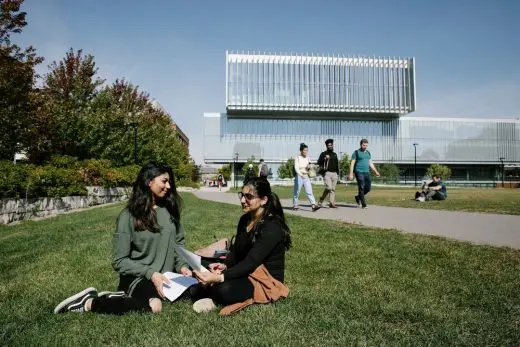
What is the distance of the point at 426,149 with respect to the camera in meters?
79.6

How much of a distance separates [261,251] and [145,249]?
1.07 m

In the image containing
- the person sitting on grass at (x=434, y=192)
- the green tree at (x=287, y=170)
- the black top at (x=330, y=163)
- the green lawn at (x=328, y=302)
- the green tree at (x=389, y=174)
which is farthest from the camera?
the green tree at (x=287, y=170)

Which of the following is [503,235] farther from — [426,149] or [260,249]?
[426,149]

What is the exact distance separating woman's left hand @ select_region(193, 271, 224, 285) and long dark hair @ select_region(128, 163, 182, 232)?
0.65m

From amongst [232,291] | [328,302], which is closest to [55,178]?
[232,291]

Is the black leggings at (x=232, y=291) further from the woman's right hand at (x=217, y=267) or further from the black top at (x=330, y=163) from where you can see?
the black top at (x=330, y=163)

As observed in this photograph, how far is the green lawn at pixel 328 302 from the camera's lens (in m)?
3.04

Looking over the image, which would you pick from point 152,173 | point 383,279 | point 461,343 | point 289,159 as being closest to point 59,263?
point 152,173

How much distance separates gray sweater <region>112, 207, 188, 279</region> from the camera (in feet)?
12.5

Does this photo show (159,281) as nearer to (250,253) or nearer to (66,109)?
(250,253)

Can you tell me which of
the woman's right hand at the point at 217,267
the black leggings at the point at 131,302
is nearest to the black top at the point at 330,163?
the woman's right hand at the point at 217,267

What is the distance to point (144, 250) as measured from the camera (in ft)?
12.9

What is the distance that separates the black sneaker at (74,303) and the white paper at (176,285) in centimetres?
66

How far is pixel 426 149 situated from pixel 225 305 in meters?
82.0
